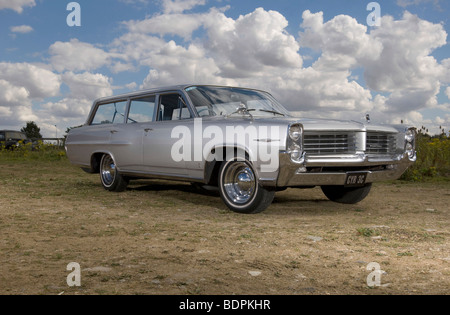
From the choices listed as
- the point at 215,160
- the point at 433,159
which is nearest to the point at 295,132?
the point at 215,160

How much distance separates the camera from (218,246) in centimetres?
409

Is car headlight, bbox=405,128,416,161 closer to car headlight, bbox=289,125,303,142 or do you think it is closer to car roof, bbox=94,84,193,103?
car headlight, bbox=289,125,303,142

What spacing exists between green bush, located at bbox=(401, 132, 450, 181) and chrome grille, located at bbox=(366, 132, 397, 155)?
5.18 metres

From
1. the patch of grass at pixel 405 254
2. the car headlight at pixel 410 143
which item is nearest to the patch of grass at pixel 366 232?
the patch of grass at pixel 405 254

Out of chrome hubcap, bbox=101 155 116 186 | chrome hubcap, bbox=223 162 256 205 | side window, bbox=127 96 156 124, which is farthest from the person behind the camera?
chrome hubcap, bbox=101 155 116 186

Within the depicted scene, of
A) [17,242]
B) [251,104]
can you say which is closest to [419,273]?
[17,242]

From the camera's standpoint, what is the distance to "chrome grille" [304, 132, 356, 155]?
18.1 ft

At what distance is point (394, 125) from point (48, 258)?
4.85m

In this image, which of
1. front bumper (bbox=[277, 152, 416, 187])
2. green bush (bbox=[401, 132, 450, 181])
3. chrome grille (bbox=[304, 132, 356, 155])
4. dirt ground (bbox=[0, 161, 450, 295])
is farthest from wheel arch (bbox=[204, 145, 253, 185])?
green bush (bbox=[401, 132, 450, 181])

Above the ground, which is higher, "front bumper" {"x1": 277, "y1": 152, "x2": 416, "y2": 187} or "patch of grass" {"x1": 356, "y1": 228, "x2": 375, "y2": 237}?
"front bumper" {"x1": 277, "y1": 152, "x2": 416, "y2": 187}

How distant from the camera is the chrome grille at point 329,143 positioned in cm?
553

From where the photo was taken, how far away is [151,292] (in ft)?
9.31

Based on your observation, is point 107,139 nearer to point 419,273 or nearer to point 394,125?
point 394,125
